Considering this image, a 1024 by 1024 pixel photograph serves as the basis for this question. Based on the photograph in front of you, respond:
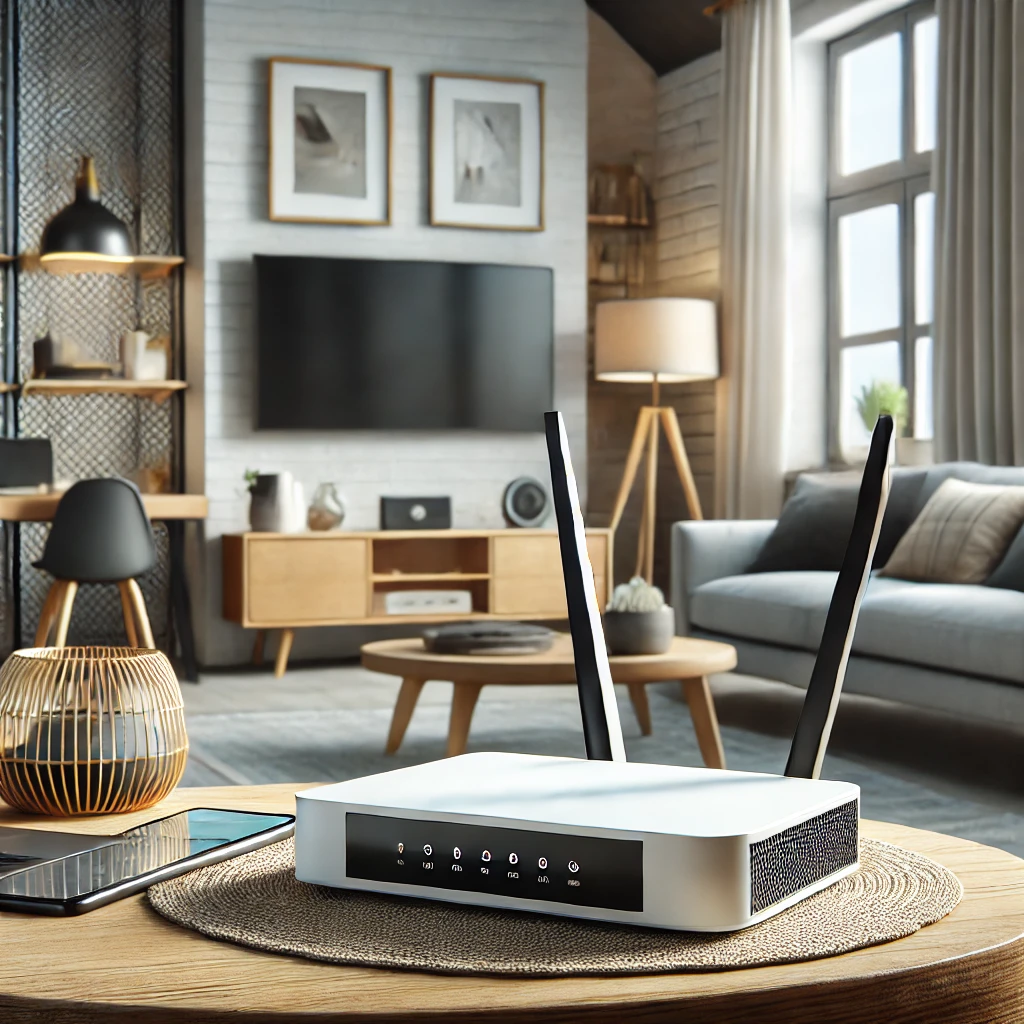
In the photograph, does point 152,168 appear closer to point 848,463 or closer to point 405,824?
point 848,463

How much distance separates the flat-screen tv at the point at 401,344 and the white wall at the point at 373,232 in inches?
4.0

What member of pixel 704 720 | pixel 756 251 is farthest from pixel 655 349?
pixel 704 720

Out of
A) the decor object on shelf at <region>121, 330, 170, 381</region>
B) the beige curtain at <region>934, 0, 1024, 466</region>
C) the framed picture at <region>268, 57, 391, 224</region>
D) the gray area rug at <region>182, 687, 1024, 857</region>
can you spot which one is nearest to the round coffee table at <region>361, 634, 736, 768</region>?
the gray area rug at <region>182, 687, 1024, 857</region>

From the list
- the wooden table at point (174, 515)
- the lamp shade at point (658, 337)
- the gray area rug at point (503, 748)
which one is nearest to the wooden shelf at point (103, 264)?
the wooden table at point (174, 515)

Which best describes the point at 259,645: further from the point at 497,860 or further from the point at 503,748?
the point at 497,860

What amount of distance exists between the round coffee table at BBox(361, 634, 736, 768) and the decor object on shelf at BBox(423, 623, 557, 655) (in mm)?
20

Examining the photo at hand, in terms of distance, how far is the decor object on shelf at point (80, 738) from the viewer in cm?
104

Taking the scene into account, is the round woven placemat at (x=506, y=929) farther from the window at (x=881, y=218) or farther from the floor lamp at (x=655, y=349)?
the floor lamp at (x=655, y=349)

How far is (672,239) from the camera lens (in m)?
6.77

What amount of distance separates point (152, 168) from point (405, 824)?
5.72 m

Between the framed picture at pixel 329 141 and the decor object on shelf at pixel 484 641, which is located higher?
the framed picture at pixel 329 141

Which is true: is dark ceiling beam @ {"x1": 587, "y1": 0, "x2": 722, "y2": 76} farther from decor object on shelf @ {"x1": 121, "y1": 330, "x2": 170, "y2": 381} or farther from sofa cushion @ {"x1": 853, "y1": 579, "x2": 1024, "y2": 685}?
sofa cushion @ {"x1": 853, "y1": 579, "x2": 1024, "y2": 685}

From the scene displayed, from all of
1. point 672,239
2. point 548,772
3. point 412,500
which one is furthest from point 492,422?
point 548,772

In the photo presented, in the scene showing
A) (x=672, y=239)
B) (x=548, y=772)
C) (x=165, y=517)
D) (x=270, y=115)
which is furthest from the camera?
(x=672, y=239)
